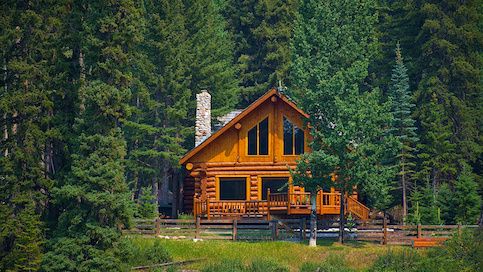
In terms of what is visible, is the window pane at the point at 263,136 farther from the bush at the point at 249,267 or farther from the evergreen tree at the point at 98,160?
the bush at the point at 249,267

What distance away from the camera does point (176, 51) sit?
61531 millimetres

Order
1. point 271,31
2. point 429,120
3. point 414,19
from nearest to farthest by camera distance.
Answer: point 429,120 < point 414,19 < point 271,31

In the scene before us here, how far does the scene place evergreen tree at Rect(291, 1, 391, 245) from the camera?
48.0 m

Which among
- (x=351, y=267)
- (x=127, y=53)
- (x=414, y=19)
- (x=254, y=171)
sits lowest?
(x=351, y=267)

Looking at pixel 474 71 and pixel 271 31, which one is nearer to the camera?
pixel 474 71

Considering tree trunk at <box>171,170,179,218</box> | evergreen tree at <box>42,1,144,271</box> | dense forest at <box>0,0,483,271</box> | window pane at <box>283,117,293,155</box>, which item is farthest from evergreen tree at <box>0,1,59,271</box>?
tree trunk at <box>171,170,179,218</box>

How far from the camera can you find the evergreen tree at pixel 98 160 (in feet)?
146

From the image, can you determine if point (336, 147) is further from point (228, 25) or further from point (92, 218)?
point (228, 25)

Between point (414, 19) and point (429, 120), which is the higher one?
point (414, 19)

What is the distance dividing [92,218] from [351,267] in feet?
35.3

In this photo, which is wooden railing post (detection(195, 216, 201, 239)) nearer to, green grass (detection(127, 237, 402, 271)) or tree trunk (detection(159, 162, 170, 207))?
green grass (detection(127, 237, 402, 271))

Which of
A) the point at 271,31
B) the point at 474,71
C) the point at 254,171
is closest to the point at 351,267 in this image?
the point at 254,171

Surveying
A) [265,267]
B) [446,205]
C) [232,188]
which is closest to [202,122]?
[232,188]

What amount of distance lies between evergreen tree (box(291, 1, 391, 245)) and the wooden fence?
1.33m
